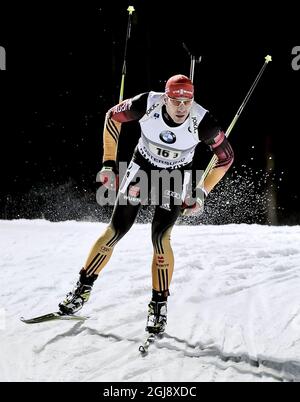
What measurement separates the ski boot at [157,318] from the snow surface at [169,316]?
5.1 inches

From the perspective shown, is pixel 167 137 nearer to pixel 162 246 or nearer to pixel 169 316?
pixel 162 246

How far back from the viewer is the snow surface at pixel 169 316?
3.40 m

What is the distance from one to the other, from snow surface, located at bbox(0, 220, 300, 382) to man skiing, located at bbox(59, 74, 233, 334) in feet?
1.31

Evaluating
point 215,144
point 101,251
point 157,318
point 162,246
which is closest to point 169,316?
point 157,318

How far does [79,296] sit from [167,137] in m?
1.76

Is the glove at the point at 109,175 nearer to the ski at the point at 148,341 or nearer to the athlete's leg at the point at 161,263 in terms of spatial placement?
the athlete's leg at the point at 161,263

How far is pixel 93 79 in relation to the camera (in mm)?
12758

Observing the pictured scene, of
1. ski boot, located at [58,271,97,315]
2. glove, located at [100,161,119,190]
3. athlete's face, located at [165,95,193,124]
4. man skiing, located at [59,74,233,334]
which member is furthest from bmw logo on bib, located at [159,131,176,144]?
Result: ski boot, located at [58,271,97,315]

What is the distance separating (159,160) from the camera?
3941 mm

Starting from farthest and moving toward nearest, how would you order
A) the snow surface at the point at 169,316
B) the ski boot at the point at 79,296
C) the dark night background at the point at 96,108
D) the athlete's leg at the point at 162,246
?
the dark night background at the point at 96,108 < the ski boot at the point at 79,296 < the athlete's leg at the point at 162,246 < the snow surface at the point at 169,316

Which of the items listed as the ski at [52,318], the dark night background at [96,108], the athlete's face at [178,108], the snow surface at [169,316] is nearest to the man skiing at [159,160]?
the athlete's face at [178,108]

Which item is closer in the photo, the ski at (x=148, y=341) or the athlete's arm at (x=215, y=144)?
the ski at (x=148, y=341)

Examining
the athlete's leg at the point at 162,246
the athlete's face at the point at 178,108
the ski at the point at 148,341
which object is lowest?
the ski at the point at 148,341
